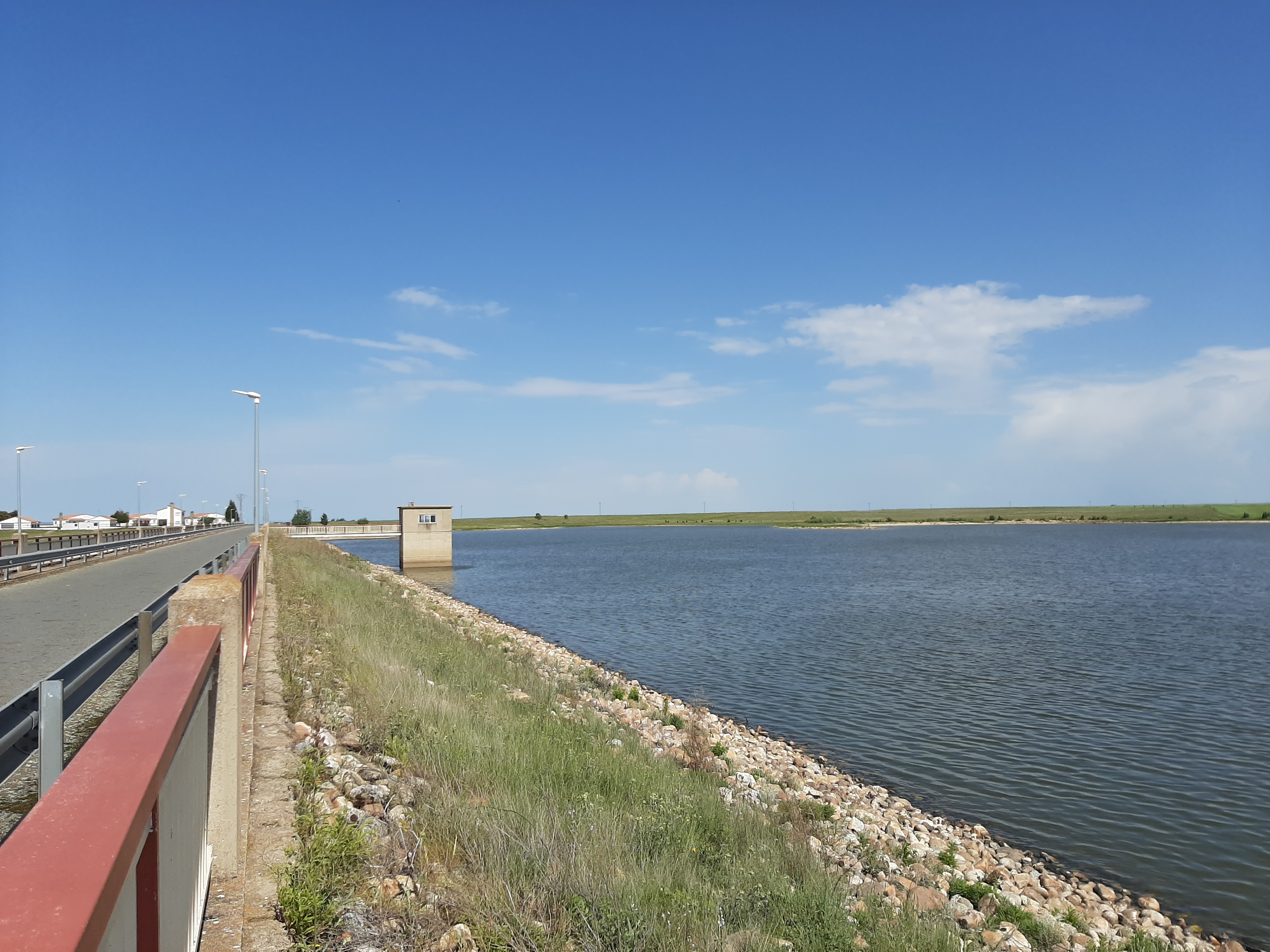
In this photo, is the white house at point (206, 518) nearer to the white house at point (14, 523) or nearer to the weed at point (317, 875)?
the white house at point (14, 523)

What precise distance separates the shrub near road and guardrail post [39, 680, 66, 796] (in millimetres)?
1665

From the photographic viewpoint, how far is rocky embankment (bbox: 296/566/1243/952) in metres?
7.88

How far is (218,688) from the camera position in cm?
480

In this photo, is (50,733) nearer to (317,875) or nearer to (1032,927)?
(317,875)

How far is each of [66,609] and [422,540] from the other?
58000 millimetres

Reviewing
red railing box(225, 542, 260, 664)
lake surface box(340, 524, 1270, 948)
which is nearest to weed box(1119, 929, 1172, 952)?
lake surface box(340, 524, 1270, 948)

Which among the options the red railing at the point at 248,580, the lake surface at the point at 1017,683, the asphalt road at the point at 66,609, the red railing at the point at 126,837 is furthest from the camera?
the lake surface at the point at 1017,683

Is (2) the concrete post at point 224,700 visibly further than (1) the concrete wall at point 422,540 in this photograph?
No

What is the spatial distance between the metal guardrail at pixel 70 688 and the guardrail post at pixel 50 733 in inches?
1.8

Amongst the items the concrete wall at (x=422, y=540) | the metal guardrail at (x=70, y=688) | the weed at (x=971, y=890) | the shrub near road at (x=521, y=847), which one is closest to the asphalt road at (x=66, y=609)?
the shrub near road at (x=521, y=847)

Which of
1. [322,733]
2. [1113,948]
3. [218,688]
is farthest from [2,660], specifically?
[1113,948]

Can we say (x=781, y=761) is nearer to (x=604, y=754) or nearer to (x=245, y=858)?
(x=604, y=754)

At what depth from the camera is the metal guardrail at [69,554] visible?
23.9 m

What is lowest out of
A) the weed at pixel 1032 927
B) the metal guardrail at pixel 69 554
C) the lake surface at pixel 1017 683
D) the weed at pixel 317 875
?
the lake surface at pixel 1017 683
